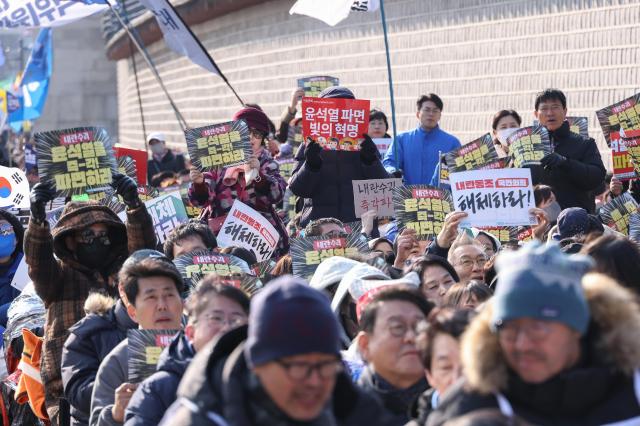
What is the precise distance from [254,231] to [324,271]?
111 inches

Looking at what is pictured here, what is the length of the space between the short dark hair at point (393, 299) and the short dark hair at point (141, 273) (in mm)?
1378

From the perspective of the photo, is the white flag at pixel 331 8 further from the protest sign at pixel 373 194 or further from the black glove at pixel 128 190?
the black glove at pixel 128 190

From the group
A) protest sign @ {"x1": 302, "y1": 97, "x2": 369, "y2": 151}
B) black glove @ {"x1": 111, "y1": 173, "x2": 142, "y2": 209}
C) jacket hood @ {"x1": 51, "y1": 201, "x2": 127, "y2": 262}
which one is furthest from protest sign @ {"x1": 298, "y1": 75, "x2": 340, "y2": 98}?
jacket hood @ {"x1": 51, "y1": 201, "x2": 127, "y2": 262}

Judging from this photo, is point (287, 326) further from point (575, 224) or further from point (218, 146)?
point (218, 146)

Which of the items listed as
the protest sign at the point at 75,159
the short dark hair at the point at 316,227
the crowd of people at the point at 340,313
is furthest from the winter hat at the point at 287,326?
the protest sign at the point at 75,159

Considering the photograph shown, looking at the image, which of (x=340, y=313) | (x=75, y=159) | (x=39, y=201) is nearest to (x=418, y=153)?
(x=75, y=159)

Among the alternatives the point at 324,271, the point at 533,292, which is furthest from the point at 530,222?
the point at 533,292

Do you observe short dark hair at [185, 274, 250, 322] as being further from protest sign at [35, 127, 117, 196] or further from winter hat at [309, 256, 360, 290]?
protest sign at [35, 127, 117, 196]

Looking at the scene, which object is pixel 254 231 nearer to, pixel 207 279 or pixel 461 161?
pixel 461 161

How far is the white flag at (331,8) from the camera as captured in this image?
13070 millimetres

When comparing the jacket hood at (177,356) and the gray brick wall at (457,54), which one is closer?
the jacket hood at (177,356)

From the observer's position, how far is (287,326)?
3.70 metres

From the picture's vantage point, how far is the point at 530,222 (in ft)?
31.3

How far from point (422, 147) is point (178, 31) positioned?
3485 mm
